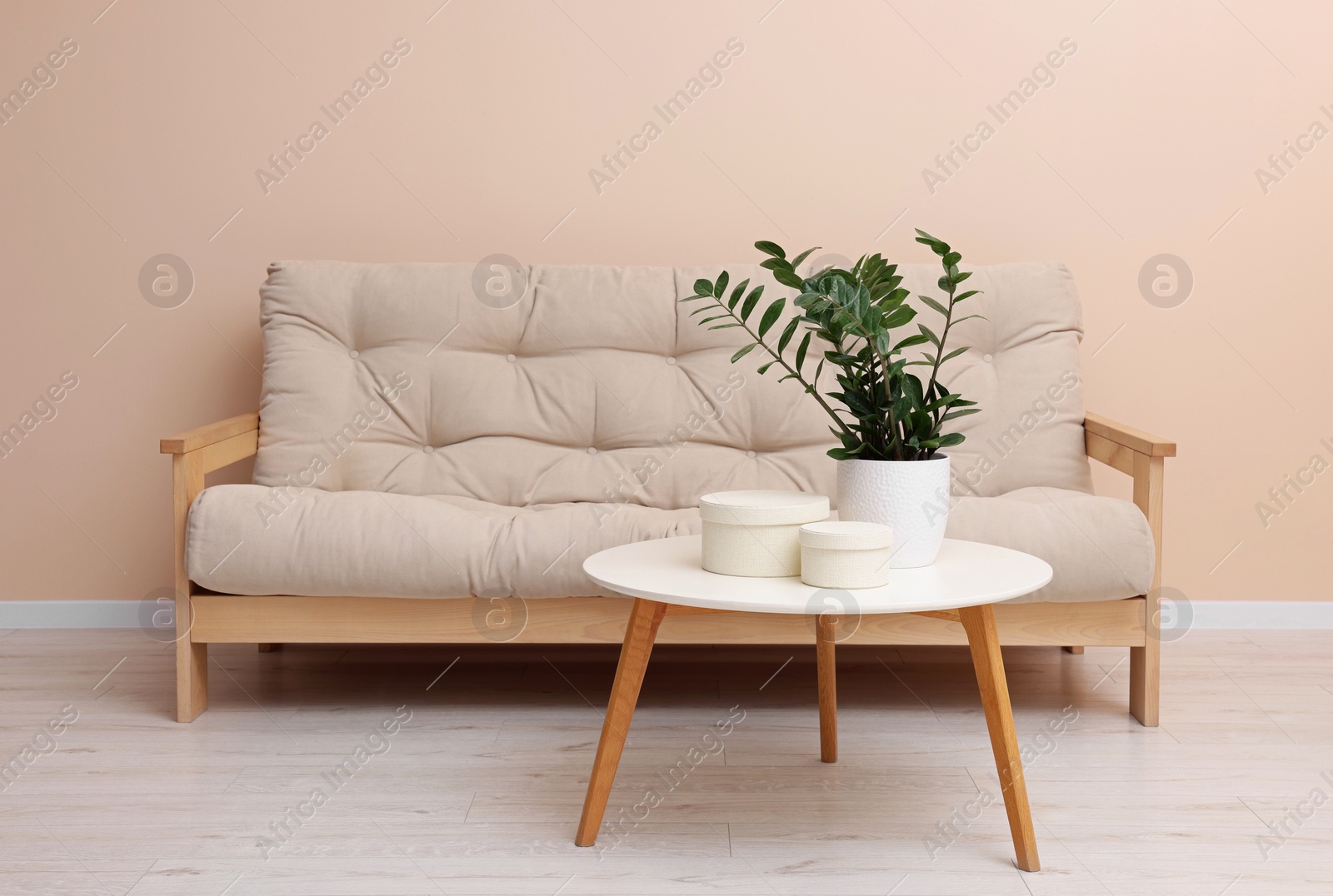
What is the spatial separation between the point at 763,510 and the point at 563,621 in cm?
69

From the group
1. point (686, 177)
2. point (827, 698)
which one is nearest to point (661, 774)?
point (827, 698)

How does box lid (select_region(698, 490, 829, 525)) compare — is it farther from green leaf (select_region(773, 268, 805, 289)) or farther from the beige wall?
the beige wall

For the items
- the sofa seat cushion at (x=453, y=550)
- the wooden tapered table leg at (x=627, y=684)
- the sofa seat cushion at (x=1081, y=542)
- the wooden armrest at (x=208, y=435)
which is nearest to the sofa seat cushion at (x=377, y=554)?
the sofa seat cushion at (x=453, y=550)

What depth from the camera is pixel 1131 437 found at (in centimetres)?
202

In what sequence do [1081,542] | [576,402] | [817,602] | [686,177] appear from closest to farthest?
[817,602] < [1081,542] < [576,402] < [686,177]

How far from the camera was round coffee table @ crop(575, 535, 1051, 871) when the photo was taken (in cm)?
126

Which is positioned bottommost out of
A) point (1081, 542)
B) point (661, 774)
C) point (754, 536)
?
point (661, 774)

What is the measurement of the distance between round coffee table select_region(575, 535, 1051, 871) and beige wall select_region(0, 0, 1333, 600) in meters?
1.36

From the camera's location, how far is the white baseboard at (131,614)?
8.68 ft

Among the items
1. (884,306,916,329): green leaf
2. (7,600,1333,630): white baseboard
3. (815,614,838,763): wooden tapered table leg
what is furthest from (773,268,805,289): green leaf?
(7,600,1333,630): white baseboard

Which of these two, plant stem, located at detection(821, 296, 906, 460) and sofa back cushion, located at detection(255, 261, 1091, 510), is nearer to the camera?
plant stem, located at detection(821, 296, 906, 460)

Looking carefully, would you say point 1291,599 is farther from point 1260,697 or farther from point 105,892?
point 105,892

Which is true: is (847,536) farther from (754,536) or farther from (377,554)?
(377,554)

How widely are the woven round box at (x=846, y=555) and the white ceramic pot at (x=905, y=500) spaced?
85 millimetres
